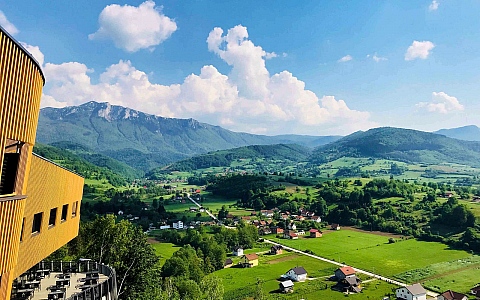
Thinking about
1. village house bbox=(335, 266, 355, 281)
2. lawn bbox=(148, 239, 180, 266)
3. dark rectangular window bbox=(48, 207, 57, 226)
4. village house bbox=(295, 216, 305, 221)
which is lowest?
lawn bbox=(148, 239, 180, 266)

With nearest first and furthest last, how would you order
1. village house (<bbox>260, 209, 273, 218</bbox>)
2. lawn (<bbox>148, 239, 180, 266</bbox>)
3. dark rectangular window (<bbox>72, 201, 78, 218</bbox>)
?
1. dark rectangular window (<bbox>72, 201, 78, 218</bbox>)
2. lawn (<bbox>148, 239, 180, 266</bbox>)
3. village house (<bbox>260, 209, 273, 218</bbox>)

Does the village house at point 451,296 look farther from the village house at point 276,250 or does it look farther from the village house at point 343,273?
the village house at point 276,250

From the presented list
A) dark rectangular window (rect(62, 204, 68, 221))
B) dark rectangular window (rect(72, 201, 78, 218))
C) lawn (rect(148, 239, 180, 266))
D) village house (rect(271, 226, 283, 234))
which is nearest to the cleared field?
lawn (rect(148, 239, 180, 266))

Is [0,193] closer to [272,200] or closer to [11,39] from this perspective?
[11,39]

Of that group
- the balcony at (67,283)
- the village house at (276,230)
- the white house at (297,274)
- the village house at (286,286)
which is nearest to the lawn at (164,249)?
the white house at (297,274)

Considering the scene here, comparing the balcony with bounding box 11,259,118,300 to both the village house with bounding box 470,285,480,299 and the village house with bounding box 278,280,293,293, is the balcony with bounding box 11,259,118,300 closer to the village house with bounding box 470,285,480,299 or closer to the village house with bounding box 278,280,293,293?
the village house with bounding box 278,280,293,293

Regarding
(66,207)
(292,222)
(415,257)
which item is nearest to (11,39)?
(66,207)

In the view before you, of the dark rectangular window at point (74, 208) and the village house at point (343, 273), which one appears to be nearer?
the dark rectangular window at point (74, 208)

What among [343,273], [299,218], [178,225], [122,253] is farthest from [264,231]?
[122,253]
